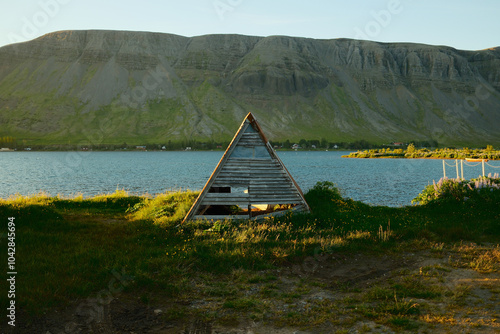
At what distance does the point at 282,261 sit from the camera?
12633mm

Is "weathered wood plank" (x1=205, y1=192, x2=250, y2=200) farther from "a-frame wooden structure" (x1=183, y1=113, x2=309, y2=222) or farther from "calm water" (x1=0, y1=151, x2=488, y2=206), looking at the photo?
"calm water" (x1=0, y1=151, x2=488, y2=206)

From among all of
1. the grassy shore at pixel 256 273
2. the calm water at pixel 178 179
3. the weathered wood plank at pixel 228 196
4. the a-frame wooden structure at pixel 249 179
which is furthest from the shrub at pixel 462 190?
the weathered wood plank at pixel 228 196

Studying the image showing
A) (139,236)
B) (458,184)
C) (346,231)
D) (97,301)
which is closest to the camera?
(97,301)

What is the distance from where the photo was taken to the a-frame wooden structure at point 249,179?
16.8 meters

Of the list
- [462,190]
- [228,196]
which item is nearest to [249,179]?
[228,196]

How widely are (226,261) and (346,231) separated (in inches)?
250

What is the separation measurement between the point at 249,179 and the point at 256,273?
20.4ft

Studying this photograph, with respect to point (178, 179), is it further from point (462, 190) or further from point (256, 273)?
point (256, 273)

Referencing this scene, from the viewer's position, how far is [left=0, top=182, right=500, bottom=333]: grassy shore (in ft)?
28.0

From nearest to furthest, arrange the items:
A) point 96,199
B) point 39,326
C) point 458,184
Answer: point 39,326 < point 458,184 < point 96,199

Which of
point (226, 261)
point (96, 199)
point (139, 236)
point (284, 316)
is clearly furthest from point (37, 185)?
point (284, 316)

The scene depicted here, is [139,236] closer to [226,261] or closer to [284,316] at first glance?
[226,261]

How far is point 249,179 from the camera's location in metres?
17.3

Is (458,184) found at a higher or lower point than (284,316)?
higher
